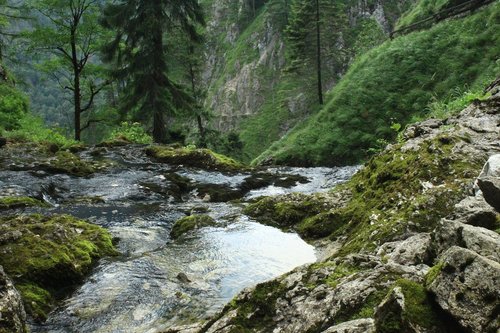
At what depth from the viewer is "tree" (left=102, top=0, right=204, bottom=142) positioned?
24359 millimetres

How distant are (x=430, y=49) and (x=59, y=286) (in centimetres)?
2911

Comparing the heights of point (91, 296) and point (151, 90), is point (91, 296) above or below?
below

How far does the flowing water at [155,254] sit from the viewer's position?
5.77 m

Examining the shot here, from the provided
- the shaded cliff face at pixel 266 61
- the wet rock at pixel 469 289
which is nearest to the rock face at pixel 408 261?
the wet rock at pixel 469 289

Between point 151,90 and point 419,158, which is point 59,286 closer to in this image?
point 419,158

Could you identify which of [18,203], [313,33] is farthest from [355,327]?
[313,33]

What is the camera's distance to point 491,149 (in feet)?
25.3

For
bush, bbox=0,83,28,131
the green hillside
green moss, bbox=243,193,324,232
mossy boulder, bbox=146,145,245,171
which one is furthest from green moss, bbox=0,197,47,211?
the green hillside

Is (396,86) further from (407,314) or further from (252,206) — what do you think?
(407,314)

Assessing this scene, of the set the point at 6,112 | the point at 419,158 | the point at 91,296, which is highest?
the point at 6,112

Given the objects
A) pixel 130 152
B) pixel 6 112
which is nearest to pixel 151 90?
pixel 130 152

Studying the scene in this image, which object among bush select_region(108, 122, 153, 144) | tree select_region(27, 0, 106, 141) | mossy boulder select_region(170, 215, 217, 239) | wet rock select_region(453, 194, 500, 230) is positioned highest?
tree select_region(27, 0, 106, 141)

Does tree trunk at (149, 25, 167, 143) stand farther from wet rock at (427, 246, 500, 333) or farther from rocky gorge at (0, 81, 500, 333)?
wet rock at (427, 246, 500, 333)

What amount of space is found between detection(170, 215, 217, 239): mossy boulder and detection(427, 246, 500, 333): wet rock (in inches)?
271
